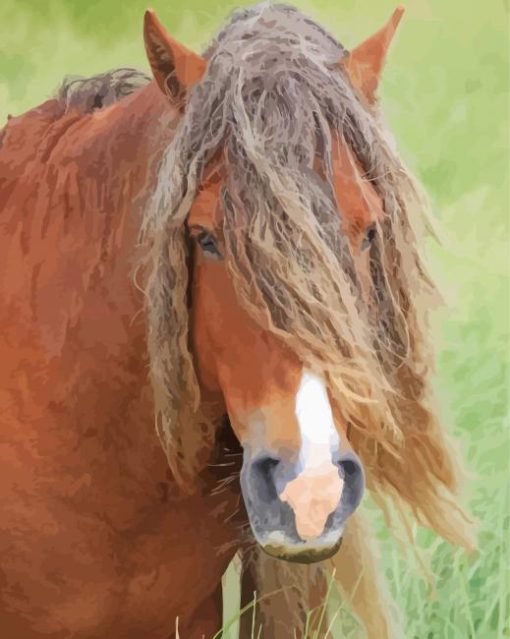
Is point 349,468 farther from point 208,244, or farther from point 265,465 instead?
point 208,244

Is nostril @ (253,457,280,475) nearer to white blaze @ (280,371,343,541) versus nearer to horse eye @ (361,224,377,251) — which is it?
white blaze @ (280,371,343,541)

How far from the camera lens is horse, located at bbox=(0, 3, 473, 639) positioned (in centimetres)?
58

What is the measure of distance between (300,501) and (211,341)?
0.13 meters

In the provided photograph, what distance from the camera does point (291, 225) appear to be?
0.57 meters

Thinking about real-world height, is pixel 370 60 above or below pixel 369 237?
above

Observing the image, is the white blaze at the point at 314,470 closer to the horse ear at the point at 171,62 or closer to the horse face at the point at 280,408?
the horse face at the point at 280,408

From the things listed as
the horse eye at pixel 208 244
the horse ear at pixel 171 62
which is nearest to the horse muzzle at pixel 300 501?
the horse eye at pixel 208 244

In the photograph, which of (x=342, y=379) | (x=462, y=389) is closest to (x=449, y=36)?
(x=462, y=389)

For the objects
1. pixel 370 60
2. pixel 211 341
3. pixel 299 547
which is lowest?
pixel 299 547

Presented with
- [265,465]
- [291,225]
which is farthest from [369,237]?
[265,465]

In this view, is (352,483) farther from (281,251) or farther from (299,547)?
(281,251)

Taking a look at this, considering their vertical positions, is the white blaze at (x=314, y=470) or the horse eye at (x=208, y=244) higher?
the horse eye at (x=208, y=244)

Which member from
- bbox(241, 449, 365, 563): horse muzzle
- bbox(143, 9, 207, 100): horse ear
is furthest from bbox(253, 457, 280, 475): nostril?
bbox(143, 9, 207, 100): horse ear

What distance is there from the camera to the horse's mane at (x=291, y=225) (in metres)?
0.58
